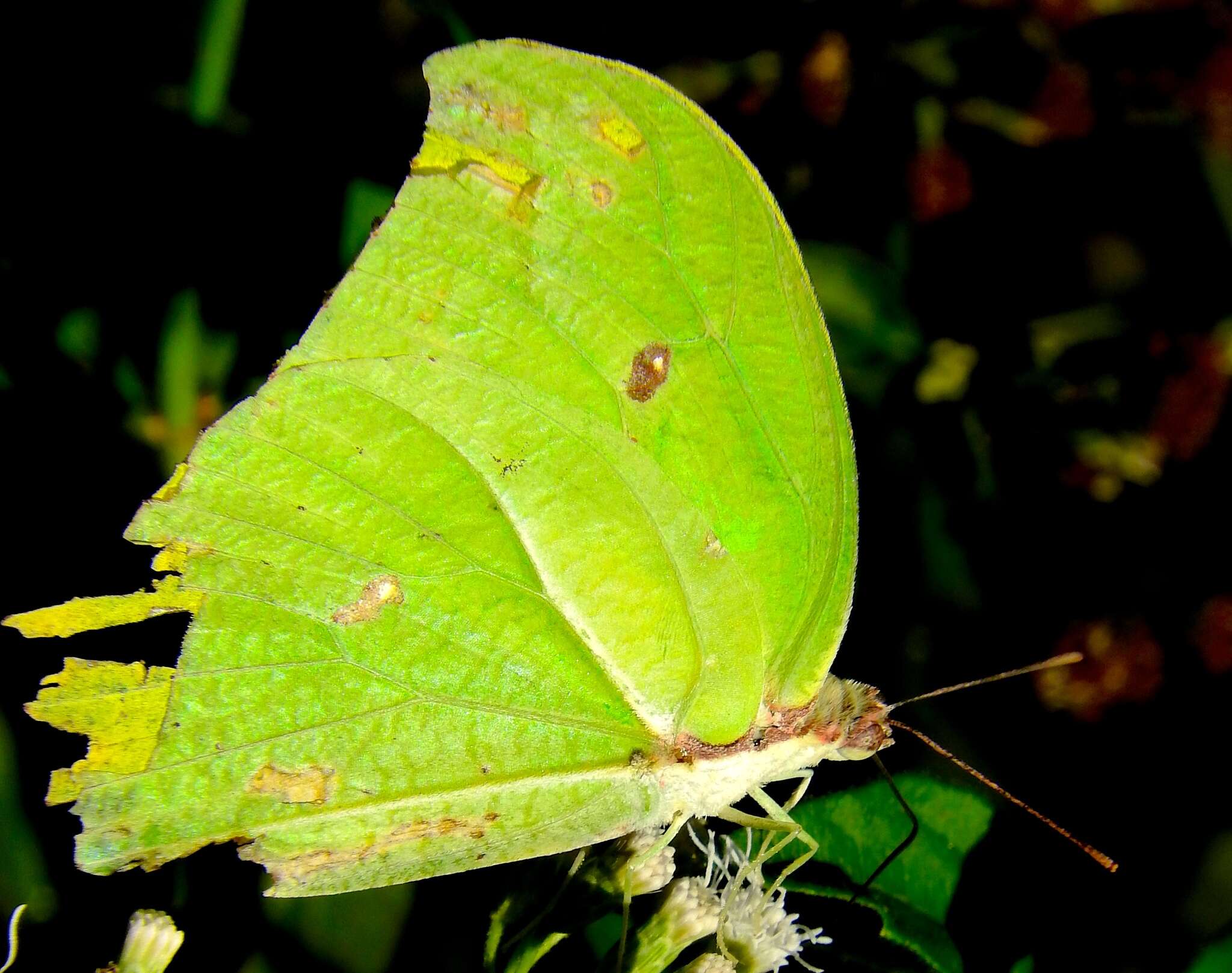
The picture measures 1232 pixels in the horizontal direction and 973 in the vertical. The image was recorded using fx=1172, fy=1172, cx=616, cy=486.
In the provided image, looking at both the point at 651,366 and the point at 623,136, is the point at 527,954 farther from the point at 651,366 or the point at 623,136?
the point at 623,136

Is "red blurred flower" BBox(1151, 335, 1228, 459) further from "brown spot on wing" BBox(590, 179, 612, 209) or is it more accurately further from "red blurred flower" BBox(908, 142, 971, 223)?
"brown spot on wing" BBox(590, 179, 612, 209)

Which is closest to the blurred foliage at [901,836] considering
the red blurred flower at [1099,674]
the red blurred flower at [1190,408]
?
the red blurred flower at [1099,674]

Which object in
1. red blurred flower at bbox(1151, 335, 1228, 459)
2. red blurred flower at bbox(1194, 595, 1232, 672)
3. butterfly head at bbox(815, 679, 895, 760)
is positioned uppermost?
red blurred flower at bbox(1151, 335, 1228, 459)

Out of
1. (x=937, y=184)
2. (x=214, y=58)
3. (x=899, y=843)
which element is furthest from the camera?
(x=937, y=184)

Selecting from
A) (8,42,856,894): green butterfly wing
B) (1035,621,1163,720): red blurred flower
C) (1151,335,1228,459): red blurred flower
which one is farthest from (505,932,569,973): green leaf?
(1151,335,1228,459): red blurred flower

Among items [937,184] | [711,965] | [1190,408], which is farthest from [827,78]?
[711,965]

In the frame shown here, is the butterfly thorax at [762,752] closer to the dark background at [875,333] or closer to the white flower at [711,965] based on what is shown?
the white flower at [711,965]
